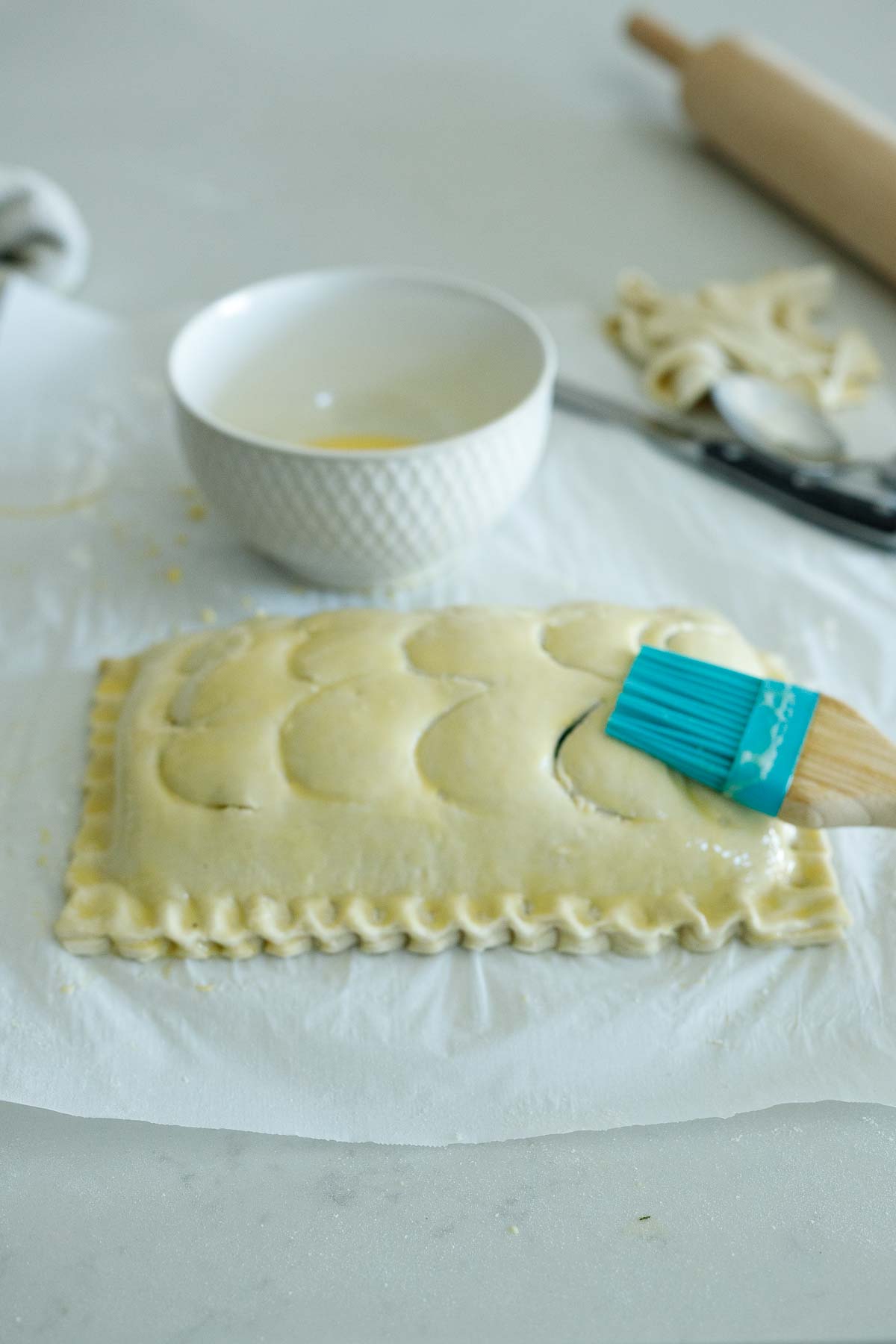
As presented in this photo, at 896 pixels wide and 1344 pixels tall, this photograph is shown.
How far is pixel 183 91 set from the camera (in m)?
2.75

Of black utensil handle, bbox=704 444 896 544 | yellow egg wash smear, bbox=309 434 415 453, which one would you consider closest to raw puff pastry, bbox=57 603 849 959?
yellow egg wash smear, bbox=309 434 415 453

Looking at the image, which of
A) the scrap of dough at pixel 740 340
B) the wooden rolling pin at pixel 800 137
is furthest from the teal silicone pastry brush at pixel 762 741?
the wooden rolling pin at pixel 800 137

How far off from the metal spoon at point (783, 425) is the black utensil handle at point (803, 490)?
0.06 m

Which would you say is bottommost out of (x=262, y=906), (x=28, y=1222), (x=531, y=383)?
(x=28, y=1222)

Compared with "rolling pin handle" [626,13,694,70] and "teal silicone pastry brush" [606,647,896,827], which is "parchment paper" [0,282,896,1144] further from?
"rolling pin handle" [626,13,694,70]

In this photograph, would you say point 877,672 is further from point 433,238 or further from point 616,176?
point 616,176

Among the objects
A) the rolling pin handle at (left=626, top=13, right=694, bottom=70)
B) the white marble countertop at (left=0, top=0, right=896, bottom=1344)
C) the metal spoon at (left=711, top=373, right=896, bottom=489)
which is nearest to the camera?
the white marble countertop at (left=0, top=0, right=896, bottom=1344)

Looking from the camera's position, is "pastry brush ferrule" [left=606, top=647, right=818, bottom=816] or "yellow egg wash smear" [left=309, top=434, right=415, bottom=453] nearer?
"pastry brush ferrule" [left=606, top=647, right=818, bottom=816]

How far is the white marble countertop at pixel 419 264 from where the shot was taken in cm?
86

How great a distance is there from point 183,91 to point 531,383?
69.3 inches

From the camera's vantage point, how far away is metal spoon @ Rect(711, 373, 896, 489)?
5.48ft

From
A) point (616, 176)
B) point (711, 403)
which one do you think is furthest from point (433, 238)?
point (711, 403)

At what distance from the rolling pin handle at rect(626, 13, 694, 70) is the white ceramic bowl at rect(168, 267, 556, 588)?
1.43m

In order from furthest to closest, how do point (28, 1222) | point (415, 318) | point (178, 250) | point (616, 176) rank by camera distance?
1. point (616, 176)
2. point (178, 250)
3. point (415, 318)
4. point (28, 1222)
